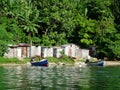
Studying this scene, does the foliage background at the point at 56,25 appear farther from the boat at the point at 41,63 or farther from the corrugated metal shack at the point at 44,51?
the boat at the point at 41,63

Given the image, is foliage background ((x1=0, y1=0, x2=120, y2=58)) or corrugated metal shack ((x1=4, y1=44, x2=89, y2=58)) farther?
foliage background ((x1=0, y1=0, x2=120, y2=58))

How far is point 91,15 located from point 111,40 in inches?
411

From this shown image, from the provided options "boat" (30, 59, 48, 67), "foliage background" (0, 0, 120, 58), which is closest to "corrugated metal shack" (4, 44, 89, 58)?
"foliage background" (0, 0, 120, 58)

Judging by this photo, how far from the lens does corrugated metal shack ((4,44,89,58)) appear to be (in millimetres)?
77625

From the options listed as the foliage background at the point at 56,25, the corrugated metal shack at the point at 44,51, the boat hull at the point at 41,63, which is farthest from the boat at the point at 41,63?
the foliage background at the point at 56,25

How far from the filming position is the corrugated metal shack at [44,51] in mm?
77625

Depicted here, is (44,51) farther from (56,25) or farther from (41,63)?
(41,63)

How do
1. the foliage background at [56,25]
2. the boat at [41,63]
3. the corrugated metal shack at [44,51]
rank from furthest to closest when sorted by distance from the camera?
the foliage background at [56,25], the corrugated metal shack at [44,51], the boat at [41,63]

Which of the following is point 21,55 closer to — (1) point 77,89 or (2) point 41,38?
(2) point 41,38

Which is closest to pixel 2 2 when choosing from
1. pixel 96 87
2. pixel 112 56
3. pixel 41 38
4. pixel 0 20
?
pixel 0 20

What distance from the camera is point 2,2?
86875 mm

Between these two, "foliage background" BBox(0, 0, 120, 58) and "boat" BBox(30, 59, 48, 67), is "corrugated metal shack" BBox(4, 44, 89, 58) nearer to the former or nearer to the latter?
"foliage background" BBox(0, 0, 120, 58)

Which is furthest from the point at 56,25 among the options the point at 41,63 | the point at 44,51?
the point at 41,63

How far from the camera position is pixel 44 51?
268 ft
